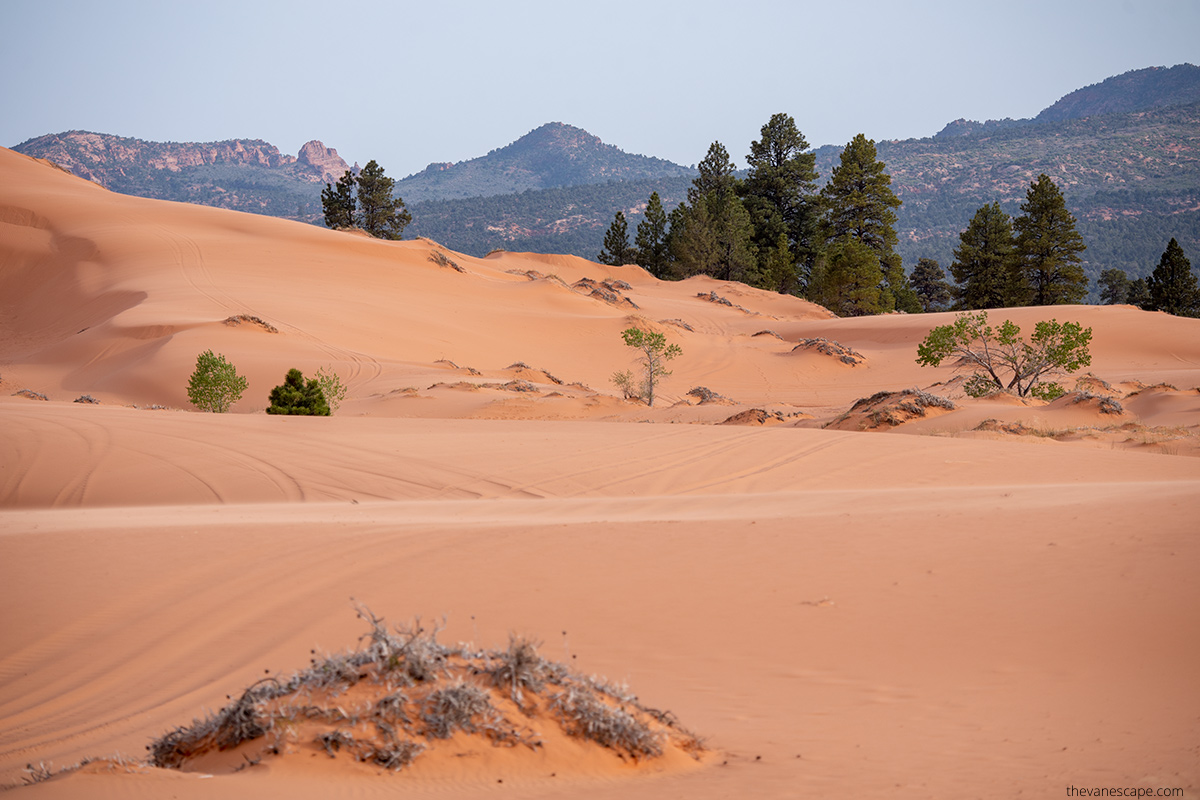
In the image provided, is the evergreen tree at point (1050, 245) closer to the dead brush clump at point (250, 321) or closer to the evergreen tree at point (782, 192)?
the evergreen tree at point (782, 192)

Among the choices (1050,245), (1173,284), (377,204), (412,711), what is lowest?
(412,711)

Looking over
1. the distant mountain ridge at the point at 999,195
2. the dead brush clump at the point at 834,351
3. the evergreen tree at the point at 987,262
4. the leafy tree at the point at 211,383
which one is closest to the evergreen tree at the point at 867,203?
the evergreen tree at the point at 987,262

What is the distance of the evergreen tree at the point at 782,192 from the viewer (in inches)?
2437

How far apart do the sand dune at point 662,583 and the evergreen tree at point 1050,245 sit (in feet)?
109

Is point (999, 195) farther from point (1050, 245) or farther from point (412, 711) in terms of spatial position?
point (412, 711)

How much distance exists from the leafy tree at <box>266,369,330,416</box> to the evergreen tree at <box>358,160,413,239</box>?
142 feet

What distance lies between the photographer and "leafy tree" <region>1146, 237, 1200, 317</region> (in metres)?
49.2

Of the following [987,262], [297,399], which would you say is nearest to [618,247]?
[987,262]

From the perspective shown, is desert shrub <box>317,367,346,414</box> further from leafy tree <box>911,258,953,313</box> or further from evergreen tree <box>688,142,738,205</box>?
leafy tree <box>911,258,953,313</box>

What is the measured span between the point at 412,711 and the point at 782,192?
63127 millimetres

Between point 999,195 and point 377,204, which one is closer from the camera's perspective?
point 377,204

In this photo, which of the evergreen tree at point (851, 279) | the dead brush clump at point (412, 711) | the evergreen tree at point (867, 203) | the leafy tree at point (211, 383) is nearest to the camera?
the dead brush clump at point (412, 711)

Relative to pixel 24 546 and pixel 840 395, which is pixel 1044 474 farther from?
pixel 840 395

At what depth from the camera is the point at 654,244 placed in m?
67.9
